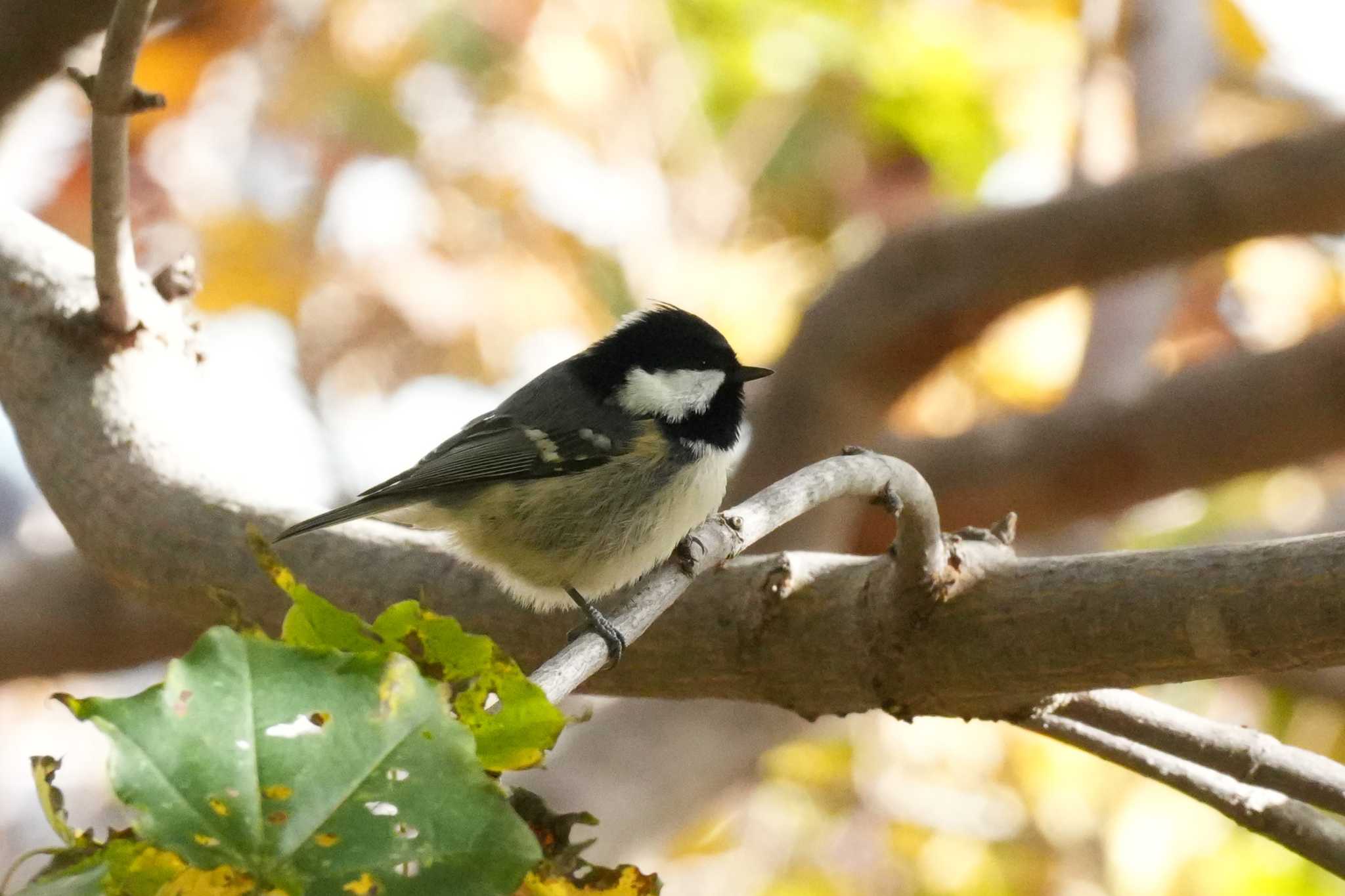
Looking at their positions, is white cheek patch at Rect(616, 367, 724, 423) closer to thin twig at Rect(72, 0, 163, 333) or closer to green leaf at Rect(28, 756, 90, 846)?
thin twig at Rect(72, 0, 163, 333)

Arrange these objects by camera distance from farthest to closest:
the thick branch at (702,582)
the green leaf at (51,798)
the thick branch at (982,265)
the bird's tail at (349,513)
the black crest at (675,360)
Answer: the thick branch at (982,265), the black crest at (675,360), the bird's tail at (349,513), the thick branch at (702,582), the green leaf at (51,798)

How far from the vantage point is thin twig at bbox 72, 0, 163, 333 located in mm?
1698

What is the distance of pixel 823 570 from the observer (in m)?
1.83

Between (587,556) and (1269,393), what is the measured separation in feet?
6.88

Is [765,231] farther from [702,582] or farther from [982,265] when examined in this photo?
[702,582]

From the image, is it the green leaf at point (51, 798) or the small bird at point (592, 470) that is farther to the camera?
the small bird at point (592, 470)

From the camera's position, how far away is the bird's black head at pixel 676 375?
2551mm

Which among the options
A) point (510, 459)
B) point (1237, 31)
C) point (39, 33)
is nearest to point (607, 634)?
point (510, 459)

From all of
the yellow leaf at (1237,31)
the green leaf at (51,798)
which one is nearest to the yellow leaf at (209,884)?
the green leaf at (51,798)

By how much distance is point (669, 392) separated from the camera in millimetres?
2627

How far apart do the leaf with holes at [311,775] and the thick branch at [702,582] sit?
0.87m

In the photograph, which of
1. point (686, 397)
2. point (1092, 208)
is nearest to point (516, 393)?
point (686, 397)

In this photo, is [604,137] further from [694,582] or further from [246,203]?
[694,582]

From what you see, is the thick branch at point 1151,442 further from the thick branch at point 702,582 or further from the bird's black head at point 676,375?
the thick branch at point 702,582
